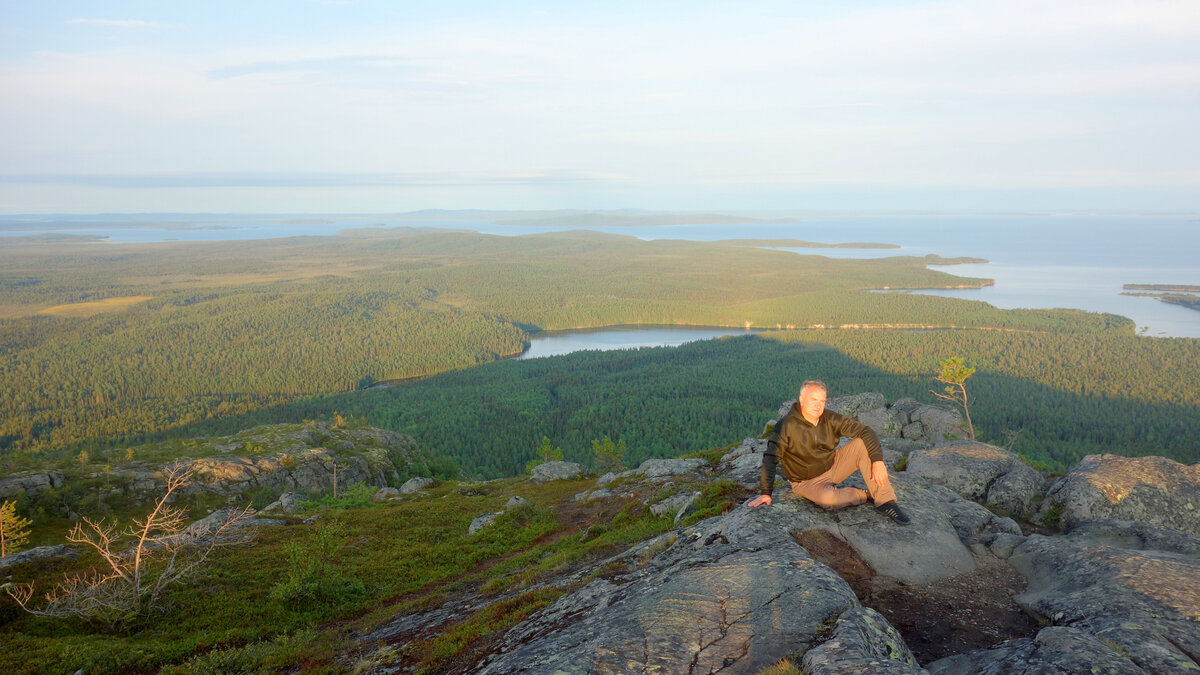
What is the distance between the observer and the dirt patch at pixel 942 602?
401 inches

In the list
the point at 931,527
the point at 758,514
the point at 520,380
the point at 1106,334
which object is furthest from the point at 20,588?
the point at 1106,334

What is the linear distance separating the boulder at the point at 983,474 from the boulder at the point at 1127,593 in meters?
4.37

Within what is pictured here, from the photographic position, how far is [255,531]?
2881 centimetres

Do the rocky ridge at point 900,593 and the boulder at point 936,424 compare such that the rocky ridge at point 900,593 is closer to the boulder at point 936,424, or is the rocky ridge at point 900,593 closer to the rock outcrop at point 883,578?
the rock outcrop at point 883,578

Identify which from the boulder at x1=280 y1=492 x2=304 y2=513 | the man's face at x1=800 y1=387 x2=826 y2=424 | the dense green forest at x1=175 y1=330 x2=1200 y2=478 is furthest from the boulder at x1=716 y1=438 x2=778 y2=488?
the dense green forest at x1=175 y1=330 x2=1200 y2=478

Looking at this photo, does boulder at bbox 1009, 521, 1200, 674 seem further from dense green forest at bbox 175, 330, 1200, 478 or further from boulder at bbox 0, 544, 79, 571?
dense green forest at bbox 175, 330, 1200, 478

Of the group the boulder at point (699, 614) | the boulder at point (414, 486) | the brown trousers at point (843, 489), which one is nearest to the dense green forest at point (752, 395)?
the boulder at point (414, 486)

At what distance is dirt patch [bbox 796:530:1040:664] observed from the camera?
33.4 ft

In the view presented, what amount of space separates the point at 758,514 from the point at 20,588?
81.0ft

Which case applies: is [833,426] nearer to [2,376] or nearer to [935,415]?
[935,415]

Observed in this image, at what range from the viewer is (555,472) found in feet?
145

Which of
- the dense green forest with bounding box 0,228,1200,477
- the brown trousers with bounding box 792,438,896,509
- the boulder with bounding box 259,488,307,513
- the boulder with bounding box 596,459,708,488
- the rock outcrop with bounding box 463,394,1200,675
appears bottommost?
the dense green forest with bounding box 0,228,1200,477

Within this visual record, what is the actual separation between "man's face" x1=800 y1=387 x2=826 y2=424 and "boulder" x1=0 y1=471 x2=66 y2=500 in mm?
57561

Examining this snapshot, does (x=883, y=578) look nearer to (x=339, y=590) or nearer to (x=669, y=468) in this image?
(x=339, y=590)
